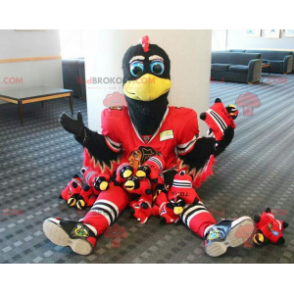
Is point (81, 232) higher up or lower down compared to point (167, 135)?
lower down

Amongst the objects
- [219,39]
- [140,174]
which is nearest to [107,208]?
[140,174]

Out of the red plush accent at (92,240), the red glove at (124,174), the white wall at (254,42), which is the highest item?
the white wall at (254,42)

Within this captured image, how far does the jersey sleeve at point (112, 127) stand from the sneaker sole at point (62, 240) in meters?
0.63

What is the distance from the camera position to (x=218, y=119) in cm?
194

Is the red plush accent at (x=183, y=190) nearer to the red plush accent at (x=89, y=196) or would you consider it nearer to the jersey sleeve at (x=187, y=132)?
the jersey sleeve at (x=187, y=132)

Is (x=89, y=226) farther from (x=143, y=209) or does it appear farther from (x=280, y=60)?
(x=280, y=60)

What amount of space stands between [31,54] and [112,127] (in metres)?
3.47

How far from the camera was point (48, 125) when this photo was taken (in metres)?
3.80

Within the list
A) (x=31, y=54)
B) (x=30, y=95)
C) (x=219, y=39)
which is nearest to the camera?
(x=30, y=95)

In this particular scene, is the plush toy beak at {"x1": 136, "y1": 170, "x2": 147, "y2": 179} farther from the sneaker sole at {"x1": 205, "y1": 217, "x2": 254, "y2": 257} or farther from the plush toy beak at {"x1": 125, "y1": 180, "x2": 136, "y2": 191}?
the sneaker sole at {"x1": 205, "y1": 217, "x2": 254, "y2": 257}

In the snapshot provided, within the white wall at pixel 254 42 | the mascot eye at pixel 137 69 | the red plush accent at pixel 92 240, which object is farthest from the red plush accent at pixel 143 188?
the white wall at pixel 254 42

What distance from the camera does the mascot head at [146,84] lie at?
1843 mm
